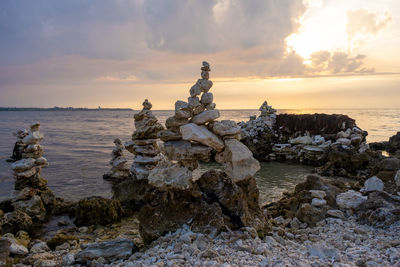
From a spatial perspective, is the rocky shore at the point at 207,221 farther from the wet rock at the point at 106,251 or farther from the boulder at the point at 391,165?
the boulder at the point at 391,165

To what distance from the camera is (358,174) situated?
59.5 feet

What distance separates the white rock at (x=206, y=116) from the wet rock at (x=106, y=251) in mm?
3372

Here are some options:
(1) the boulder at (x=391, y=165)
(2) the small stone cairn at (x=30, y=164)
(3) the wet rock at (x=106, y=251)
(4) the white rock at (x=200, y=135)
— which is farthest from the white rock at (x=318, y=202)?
(2) the small stone cairn at (x=30, y=164)

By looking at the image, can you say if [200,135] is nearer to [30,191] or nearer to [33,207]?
[33,207]

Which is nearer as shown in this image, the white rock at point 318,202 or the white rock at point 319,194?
the white rock at point 318,202

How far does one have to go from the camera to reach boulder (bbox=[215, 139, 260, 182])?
7035 millimetres

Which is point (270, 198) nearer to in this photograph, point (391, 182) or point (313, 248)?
point (391, 182)

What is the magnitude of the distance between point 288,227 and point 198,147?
3728mm

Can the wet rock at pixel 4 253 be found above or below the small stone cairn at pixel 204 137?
below

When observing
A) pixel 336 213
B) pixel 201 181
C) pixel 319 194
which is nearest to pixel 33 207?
pixel 201 181

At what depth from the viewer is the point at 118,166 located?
1717 centimetres

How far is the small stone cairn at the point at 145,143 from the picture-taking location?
13.7m

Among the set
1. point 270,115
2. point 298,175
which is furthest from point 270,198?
point 270,115

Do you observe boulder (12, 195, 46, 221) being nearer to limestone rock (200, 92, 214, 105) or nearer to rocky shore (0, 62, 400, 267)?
rocky shore (0, 62, 400, 267)
